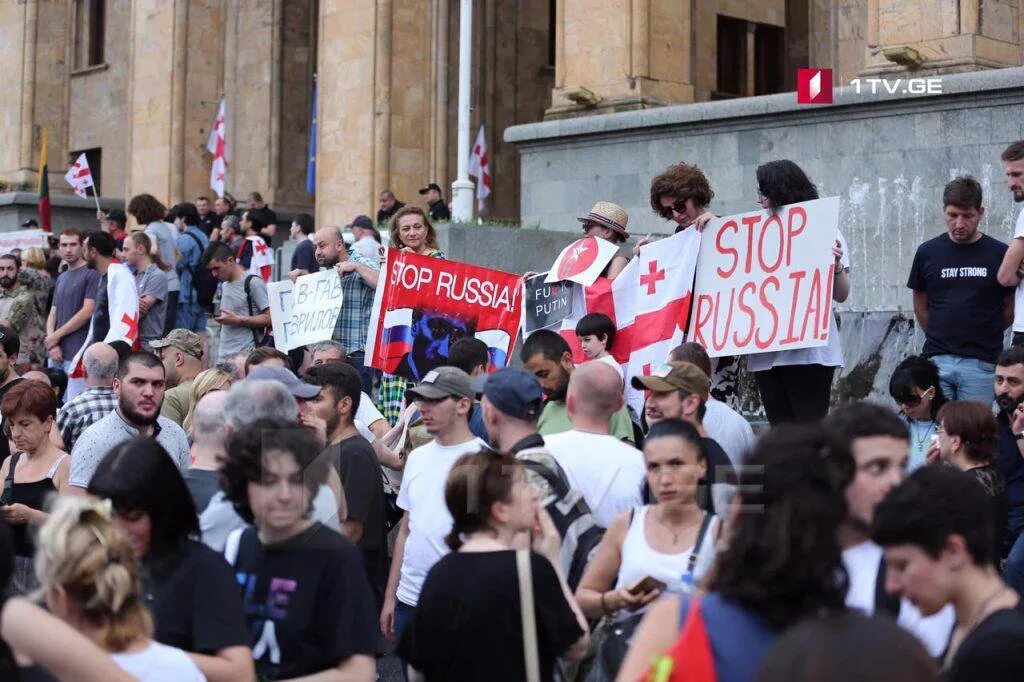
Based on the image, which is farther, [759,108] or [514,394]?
[759,108]

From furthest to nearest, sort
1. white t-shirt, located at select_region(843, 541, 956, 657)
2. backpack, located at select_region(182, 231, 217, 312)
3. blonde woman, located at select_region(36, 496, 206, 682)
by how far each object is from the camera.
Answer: backpack, located at select_region(182, 231, 217, 312) < white t-shirt, located at select_region(843, 541, 956, 657) < blonde woman, located at select_region(36, 496, 206, 682)

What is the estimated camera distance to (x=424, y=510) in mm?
6719

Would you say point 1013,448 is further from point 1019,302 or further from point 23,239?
point 23,239

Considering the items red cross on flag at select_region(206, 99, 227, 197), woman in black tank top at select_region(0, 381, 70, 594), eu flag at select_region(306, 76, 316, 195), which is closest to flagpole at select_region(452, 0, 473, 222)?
red cross on flag at select_region(206, 99, 227, 197)

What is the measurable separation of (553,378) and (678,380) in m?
1.30

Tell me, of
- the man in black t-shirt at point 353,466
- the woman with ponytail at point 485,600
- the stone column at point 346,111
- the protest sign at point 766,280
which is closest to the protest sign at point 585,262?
the protest sign at point 766,280

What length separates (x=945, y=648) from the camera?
14.9ft

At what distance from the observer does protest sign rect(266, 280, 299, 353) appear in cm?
1264

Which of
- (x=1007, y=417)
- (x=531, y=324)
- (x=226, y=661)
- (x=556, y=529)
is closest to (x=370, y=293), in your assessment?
(x=531, y=324)

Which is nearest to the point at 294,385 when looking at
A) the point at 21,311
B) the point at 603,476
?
the point at 603,476

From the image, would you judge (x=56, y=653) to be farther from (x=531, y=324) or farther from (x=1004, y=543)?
(x=531, y=324)

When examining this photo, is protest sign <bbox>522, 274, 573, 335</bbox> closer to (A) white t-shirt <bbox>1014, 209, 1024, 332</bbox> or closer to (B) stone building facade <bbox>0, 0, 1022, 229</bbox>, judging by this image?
(A) white t-shirt <bbox>1014, 209, 1024, 332</bbox>

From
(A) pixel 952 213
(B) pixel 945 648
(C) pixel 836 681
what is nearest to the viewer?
(C) pixel 836 681

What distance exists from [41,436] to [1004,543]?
4.59 m
